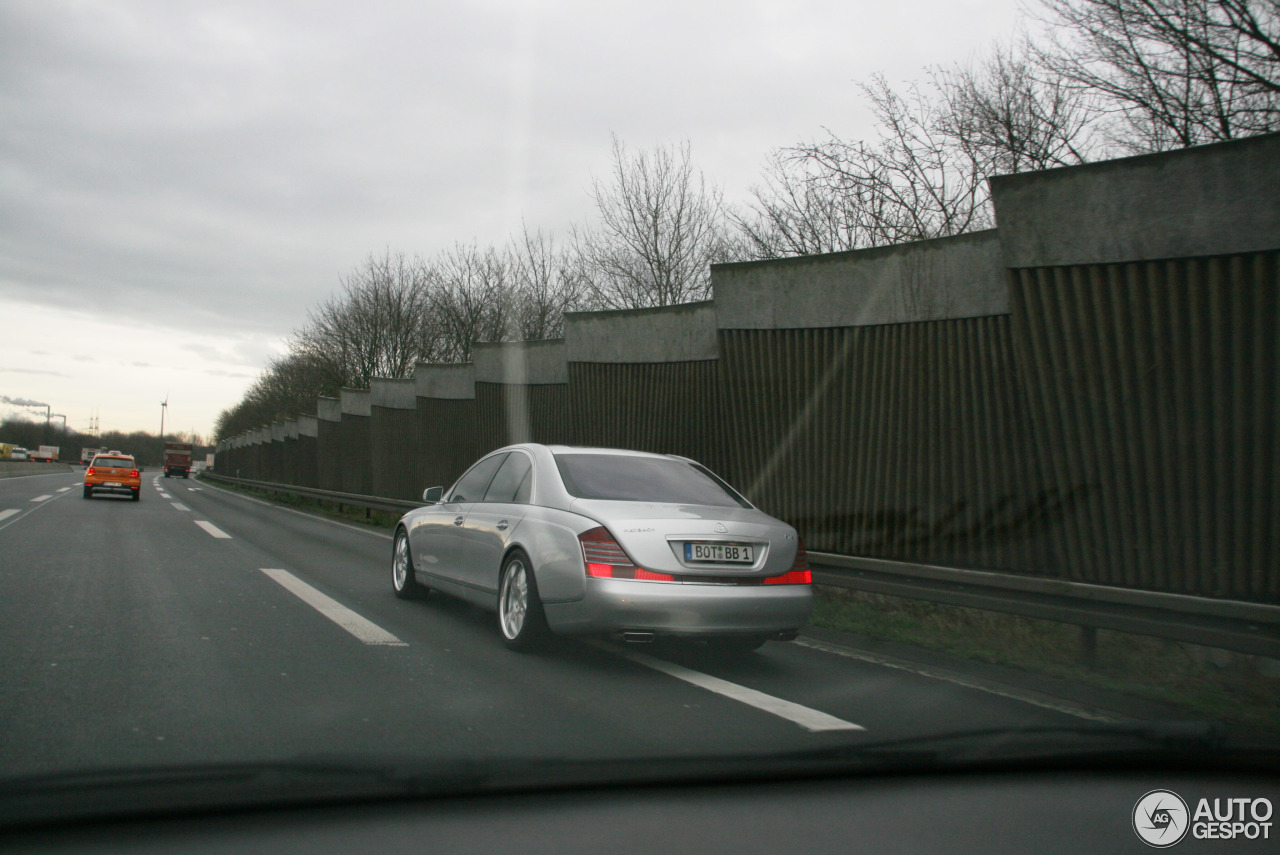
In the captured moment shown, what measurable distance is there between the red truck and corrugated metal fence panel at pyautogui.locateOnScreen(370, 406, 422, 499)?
65.6 meters

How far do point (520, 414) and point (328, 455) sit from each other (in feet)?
61.6

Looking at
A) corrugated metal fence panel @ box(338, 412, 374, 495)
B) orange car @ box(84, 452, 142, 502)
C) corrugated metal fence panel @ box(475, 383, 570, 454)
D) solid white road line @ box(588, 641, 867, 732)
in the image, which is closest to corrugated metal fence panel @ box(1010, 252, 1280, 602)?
solid white road line @ box(588, 641, 867, 732)

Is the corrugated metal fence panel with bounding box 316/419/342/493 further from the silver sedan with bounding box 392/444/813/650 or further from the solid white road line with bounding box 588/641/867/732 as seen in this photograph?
the solid white road line with bounding box 588/641/867/732

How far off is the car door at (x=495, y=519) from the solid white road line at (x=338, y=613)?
0.75m

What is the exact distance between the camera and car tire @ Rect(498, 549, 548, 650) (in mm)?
6094

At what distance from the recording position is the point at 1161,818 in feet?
10.6

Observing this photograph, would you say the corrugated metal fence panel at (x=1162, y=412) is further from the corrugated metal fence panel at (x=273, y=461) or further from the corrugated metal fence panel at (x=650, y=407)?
the corrugated metal fence panel at (x=273, y=461)

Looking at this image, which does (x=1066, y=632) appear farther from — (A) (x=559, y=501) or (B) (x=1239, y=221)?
(A) (x=559, y=501)

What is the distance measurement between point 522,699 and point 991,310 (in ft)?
18.1

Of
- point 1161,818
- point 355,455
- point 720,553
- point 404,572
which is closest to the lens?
point 1161,818

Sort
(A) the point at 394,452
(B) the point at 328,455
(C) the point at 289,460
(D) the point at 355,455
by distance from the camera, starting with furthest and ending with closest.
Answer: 1. (C) the point at 289,460
2. (B) the point at 328,455
3. (D) the point at 355,455
4. (A) the point at 394,452

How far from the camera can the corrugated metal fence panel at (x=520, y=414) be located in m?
17.2

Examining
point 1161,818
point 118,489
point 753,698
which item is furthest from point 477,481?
point 118,489

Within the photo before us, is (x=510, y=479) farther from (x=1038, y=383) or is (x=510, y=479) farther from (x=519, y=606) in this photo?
(x=1038, y=383)
